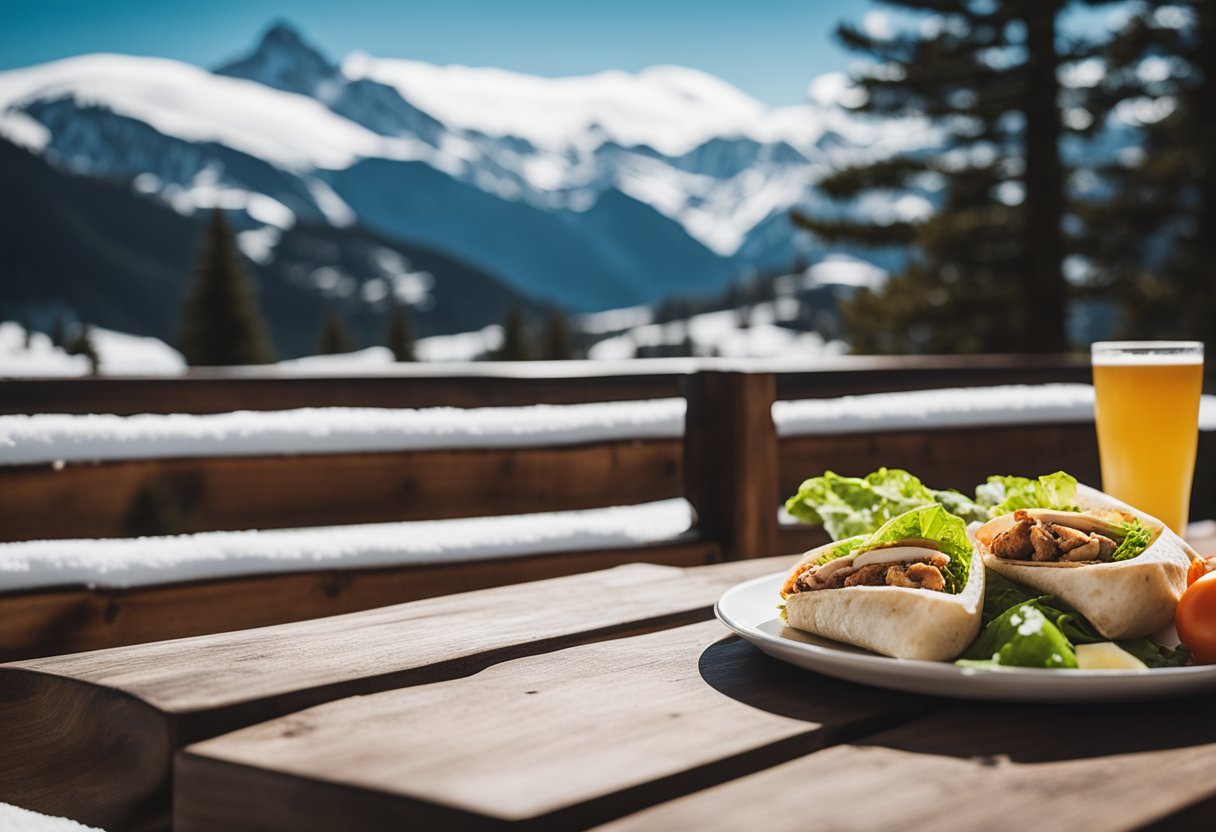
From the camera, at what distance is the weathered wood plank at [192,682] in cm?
94

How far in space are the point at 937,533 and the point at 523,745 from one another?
1.51 ft

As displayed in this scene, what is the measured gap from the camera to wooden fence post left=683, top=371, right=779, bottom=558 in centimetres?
269

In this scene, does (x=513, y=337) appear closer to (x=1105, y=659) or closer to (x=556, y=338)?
(x=556, y=338)

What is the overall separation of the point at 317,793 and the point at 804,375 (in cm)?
287

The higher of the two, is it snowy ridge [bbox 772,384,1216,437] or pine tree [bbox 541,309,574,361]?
pine tree [bbox 541,309,574,361]

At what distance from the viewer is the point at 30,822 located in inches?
40.9

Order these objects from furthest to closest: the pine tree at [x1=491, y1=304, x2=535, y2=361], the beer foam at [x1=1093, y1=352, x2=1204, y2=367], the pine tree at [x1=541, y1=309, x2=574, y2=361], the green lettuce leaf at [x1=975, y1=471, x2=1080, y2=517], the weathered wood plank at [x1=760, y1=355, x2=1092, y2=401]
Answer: the pine tree at [x1=541, y1=309, x2=574, y2=361] < the pine tree at [x1=491, y1=304, x2=535, y2=361] < the weathered wood plank at [x1=760, y1=355, x2=1092, y2=401] < the beer foam at [x1=1093, y1=352, x2=1204, y2=367] < the green lettuce leaf at [x1=975, y1=471, x2=1080, y2=517]

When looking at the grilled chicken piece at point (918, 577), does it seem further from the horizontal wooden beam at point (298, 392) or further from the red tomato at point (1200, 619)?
the horizontal wooden beam at point (298, 392)

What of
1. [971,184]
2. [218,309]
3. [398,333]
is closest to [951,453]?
[971,184]

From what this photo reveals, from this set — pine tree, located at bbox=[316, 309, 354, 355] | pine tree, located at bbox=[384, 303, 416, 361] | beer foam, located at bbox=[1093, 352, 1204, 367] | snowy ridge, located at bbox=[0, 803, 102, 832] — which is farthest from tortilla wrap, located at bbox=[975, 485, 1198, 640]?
pine tree, located at bbox=[316, 309, 354, 355]

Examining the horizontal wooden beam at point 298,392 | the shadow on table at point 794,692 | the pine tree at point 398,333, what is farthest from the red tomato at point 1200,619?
the pine tree at point 398,333

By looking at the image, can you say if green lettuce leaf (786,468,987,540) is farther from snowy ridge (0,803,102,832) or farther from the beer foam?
snowy ridge (0,803,102,832)

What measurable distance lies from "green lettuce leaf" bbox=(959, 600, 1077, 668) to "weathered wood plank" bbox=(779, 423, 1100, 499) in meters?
2.10

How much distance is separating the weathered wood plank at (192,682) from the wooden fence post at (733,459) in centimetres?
135
